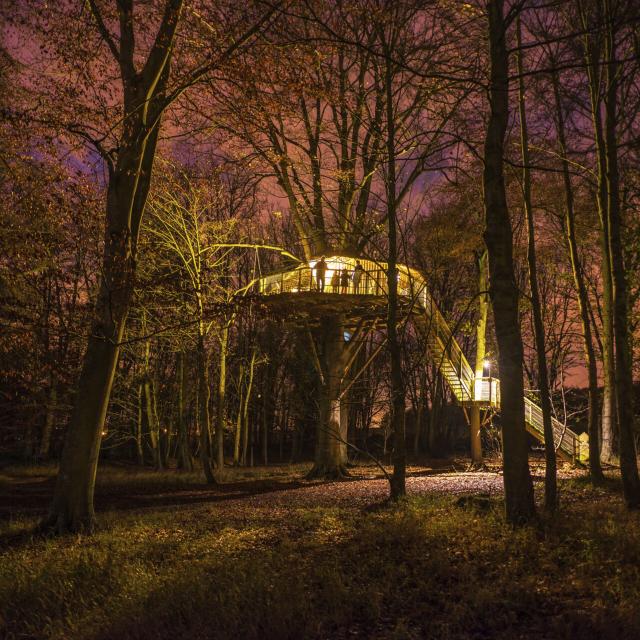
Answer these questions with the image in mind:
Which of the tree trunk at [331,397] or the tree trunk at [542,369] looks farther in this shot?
the tree trunk at [331,397]

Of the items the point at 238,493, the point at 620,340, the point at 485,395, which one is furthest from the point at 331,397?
the point at 620,340

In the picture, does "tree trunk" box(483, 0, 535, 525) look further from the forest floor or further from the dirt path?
the dirt path

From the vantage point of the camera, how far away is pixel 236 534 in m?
9.34

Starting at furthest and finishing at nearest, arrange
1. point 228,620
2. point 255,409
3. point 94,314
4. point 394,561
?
point 255,409 < point 94,314 < point 394,561 < point 228,620

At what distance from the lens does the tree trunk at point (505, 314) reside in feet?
27.9

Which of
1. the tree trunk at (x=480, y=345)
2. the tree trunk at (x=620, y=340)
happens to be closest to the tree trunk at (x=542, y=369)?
the tree trunk at (x=620, y=340)

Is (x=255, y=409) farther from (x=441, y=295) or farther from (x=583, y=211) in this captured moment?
(x=583, y=211)

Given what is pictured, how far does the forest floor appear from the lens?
202 inches

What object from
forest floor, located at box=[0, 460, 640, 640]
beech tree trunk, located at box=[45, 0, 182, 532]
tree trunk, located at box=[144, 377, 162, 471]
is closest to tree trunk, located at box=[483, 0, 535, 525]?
A: forest floor, located at box=[0, 460, 640, 640]

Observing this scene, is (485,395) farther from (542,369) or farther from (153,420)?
(153,420)

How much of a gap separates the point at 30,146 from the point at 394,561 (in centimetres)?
994

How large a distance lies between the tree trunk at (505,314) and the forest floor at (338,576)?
626mm

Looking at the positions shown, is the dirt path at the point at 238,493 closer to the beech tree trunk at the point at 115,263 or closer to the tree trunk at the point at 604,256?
the beech tree trunk at the point at 115,263

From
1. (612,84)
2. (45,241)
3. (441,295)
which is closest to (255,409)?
(441,295)
